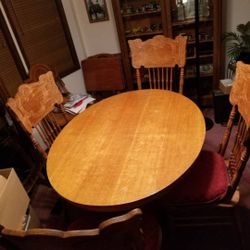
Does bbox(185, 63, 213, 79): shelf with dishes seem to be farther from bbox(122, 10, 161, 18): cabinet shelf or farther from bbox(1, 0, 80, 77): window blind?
bbox(1, 0, 80, 77): window blind

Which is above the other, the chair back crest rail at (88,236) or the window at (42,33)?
the window at (42,33)

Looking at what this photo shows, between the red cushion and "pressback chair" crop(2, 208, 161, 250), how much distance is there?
20.0 inches

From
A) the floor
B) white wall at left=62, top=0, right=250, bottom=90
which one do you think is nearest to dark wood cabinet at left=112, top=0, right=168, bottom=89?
white wall at left=62, top=0, right=250, bottom=90

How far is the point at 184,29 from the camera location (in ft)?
9.50

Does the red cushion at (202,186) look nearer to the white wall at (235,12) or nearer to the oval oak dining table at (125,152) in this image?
the oval oak dining table at (125,152)

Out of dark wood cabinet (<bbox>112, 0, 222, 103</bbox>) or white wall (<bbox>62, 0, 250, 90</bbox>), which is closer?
dark wood cabinet (<bbox>112, 0, 222, 103</bbox>)

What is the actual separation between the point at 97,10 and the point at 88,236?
2924 millimetres

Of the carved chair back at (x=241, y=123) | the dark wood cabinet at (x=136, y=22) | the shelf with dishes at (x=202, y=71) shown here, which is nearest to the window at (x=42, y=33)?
the dark wood cabinet at (x=136, y=22)

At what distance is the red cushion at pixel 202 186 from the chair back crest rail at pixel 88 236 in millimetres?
515

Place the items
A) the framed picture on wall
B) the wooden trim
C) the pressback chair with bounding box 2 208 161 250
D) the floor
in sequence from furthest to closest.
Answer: the framed picture on wall → the wooden trim → the floor → the pressback chair with bounding box 2 208 161 250

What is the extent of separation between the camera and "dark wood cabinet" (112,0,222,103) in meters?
2.62

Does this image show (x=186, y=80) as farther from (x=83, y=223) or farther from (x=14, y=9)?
(x=83, y=223)

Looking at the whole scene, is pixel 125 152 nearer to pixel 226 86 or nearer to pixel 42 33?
pixel 226 86

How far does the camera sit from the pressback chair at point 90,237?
26.3 inches
